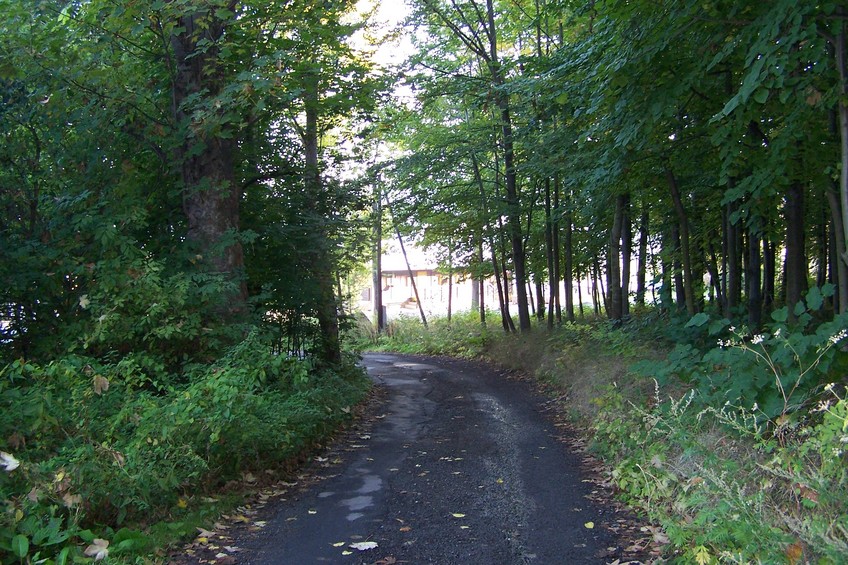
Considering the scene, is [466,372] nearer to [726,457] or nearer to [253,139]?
[253,139]

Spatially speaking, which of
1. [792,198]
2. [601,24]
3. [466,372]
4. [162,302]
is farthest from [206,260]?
[466,372]

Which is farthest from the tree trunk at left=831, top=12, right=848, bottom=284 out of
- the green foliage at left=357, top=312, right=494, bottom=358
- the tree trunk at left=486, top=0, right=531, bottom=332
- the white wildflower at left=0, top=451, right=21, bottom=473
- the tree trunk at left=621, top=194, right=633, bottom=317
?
the green foliage at left=357, top=312, right=494, bottom=358

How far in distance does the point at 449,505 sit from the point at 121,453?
298 centimetres

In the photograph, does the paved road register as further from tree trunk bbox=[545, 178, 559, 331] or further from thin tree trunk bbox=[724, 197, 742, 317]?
tree trunk bbox=[545, 178, 559, 331]

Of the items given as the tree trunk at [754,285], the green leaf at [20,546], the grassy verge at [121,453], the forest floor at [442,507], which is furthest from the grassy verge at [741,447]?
the green leaf at [20,546]

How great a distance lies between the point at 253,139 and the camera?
40.3 feet

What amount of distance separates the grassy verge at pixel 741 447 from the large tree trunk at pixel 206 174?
227 inches

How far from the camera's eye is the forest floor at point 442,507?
17.4 feet

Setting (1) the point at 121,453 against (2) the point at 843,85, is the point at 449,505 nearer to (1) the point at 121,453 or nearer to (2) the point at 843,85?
(1) the point at 121,453

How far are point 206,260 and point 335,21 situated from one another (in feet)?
15.2

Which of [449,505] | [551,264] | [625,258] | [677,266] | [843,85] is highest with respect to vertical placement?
[843,85]

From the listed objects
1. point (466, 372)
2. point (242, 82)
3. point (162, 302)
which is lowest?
point (466, 372)

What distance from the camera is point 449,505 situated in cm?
654

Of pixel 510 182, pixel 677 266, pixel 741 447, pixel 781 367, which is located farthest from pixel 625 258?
pixel 741 447
